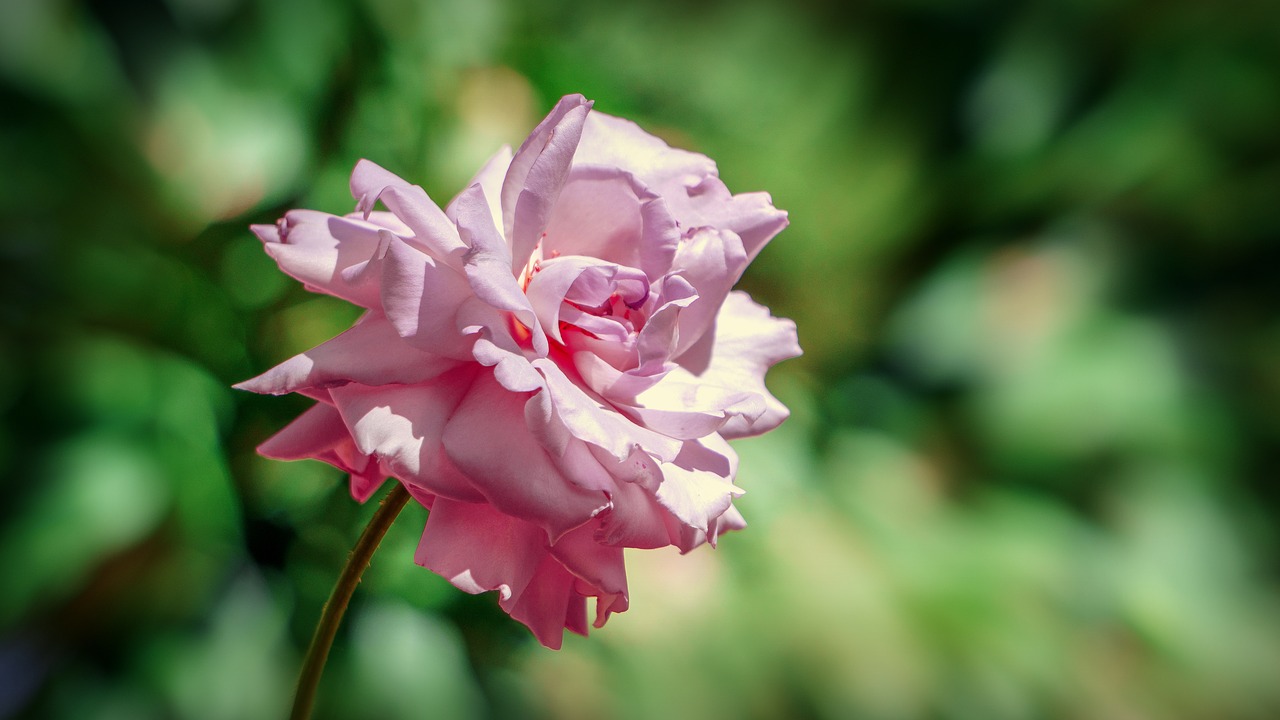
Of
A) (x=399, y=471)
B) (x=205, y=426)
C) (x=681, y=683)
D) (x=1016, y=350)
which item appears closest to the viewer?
(x=399, y=471)

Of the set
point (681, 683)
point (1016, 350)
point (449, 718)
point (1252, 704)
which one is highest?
point (1016, 350)

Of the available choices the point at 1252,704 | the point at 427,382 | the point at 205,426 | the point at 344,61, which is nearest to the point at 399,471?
the point at 427,382

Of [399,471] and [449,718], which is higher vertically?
[399,471]

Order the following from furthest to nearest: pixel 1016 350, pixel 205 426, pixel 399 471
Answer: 1. pixel 1016 350
2. pixel 205 426
3. pixel 399 471

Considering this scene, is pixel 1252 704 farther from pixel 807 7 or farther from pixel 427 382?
pixel 427 382

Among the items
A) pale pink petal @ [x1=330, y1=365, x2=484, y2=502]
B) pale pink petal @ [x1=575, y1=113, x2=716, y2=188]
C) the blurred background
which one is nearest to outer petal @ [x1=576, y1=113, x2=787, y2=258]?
pale pink petal @ [x1=575, y1=113, x2=716, y2=188]

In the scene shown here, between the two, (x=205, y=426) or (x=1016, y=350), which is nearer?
(x=205, y=426)

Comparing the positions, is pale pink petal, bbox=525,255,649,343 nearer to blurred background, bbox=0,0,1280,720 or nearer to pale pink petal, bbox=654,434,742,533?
pale pink petal, bbox=654,434,742,533
